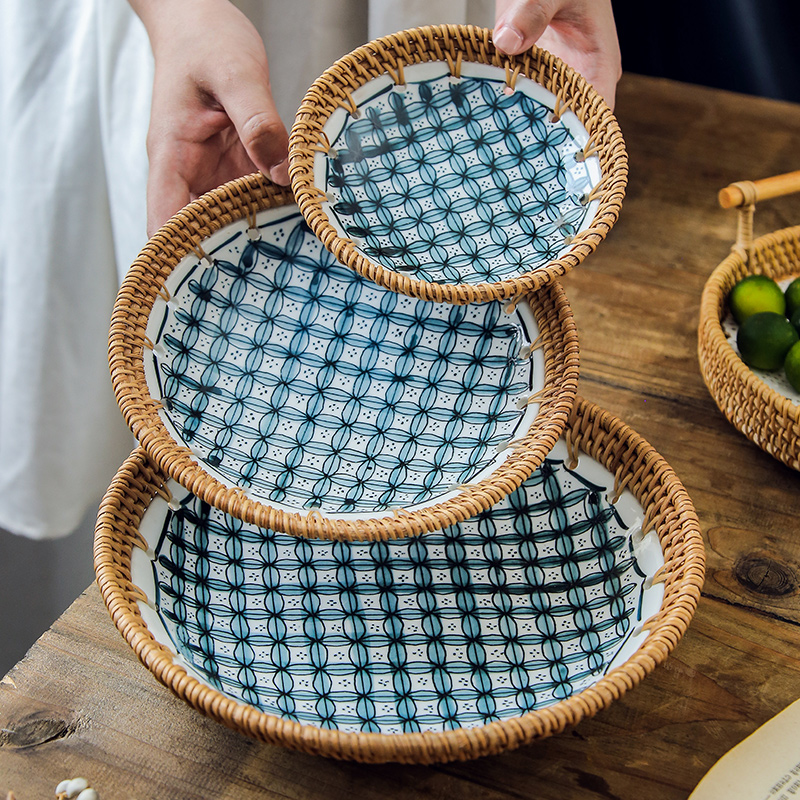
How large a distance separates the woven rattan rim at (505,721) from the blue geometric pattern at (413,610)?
1.2 inches

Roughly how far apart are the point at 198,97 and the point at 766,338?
2.05 feet

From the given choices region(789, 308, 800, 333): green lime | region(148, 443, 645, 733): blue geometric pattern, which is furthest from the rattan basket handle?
region(148, 443, 645, 733): blue geometric pattern

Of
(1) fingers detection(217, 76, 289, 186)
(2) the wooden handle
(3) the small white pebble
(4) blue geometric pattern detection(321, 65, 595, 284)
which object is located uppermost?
(1) fingers detection(217, 76, 289, 186)

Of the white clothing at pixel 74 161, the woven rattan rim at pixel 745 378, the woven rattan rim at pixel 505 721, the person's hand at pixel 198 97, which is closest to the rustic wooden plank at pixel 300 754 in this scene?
the woven rattan rim at pixel 505 721

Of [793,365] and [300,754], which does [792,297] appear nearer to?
[793,365]

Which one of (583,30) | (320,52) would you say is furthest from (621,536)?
(320,52)

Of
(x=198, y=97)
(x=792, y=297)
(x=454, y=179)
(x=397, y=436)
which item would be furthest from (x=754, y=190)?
(x=198, y=97)

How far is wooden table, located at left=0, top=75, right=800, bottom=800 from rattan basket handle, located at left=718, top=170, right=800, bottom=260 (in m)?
0.13

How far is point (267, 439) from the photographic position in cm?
69

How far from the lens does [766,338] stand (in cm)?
80

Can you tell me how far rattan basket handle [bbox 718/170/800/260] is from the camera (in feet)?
2.90

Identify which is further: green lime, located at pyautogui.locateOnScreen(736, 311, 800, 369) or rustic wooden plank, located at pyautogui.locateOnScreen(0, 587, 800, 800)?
green lime, located at pyautogui.locateOnScreen(736, 311, 800, 369)

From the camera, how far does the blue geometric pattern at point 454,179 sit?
705mm

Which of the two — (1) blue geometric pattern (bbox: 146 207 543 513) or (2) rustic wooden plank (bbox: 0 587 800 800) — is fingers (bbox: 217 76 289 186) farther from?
(2) rustic wooden plank (bbox: 0 587 800 800)
